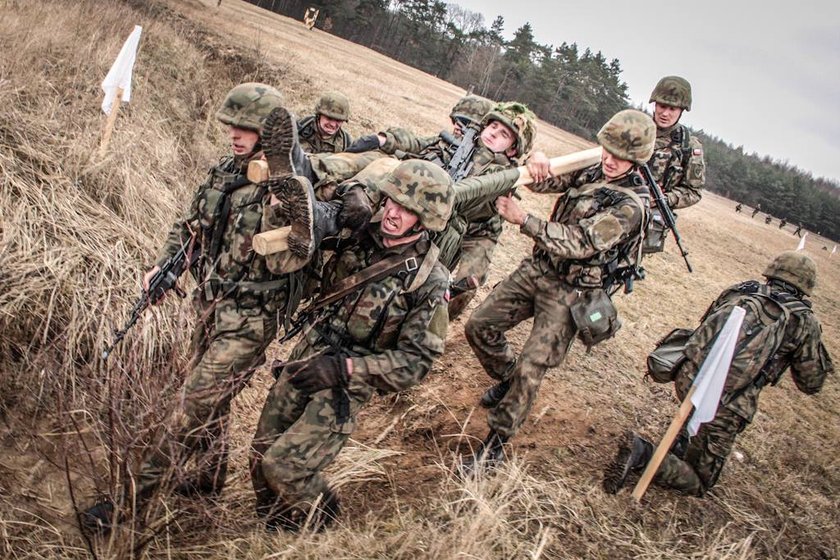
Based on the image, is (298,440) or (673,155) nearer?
(298,440)

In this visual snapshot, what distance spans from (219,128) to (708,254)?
46.9ft

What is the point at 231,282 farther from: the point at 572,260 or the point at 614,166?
the point at 614,166

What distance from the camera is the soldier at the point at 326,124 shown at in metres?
5.29

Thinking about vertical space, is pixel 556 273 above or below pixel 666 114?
below

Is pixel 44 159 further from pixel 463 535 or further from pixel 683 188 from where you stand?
pixel 683 188

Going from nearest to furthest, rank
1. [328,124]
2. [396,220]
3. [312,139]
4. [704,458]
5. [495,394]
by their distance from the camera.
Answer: [396,220] < [704,458] < [495,394] < [328,124] < [312,139]

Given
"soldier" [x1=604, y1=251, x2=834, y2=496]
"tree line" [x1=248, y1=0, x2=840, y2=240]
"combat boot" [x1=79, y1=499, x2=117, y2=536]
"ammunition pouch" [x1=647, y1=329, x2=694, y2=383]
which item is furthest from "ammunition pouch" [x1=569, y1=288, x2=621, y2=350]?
"tree line" [x1=248, y1=0, x2=840, y2=240]

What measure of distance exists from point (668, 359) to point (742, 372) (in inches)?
19.9

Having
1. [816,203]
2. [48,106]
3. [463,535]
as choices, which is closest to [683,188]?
[463,535]

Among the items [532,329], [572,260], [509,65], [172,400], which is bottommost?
[172,400]

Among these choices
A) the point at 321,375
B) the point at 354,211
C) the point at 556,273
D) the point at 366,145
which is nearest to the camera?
the point at 354,211

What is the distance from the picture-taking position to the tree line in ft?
172

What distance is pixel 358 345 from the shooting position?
286 centimetres

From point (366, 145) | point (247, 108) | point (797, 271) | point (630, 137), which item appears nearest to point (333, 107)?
point (366, 145)
